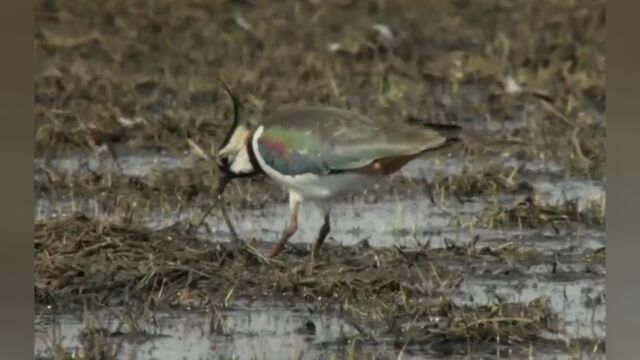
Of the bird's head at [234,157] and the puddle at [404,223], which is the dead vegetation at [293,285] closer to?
the puddle at [404,223]

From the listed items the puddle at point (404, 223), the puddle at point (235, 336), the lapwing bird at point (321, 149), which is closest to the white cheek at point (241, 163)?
the lapwing bird at point (321, 149)

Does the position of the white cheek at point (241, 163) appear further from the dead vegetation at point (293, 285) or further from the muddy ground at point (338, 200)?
the dead vegetation at point (293, 285)

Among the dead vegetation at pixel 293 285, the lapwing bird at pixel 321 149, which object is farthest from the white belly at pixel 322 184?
the dead vegetation at pixel 293 285

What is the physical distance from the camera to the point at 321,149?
69.2 inches

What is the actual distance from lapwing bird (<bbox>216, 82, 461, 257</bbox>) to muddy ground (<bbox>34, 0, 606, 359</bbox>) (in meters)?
0.02

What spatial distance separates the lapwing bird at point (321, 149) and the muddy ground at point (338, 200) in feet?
0.08

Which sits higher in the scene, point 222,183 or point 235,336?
point 222,183

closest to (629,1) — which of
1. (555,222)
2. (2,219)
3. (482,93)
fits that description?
(482,93)

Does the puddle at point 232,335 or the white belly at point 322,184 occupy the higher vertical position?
the white belly at point 322,184

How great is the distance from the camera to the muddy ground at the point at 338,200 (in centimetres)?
172

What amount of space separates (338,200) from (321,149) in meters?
0.12

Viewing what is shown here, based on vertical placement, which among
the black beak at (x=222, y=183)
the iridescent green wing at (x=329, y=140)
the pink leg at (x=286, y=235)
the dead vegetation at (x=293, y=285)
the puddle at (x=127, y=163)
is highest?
the iridescent green wing at (x=329, y=140)

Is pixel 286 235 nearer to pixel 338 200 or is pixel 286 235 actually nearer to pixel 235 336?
pixel 338 200

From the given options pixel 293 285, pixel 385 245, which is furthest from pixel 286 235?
pixel 385 245
